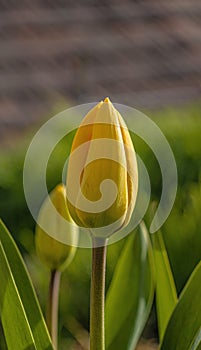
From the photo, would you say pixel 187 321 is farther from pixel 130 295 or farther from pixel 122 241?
pixel 122 241

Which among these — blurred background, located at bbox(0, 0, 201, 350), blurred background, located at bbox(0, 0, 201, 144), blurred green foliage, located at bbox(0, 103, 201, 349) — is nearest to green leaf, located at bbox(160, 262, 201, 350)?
blurred green foliage, located at bbox(0, 103, 201, 349)

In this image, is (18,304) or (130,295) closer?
(18,304)

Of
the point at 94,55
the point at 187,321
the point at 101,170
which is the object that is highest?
the point at 94,55

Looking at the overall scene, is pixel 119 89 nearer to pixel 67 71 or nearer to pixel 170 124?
pixel 67 71

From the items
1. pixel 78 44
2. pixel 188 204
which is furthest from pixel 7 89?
pixel 188 204

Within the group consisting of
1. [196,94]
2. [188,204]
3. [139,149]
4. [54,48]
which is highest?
[54,48]

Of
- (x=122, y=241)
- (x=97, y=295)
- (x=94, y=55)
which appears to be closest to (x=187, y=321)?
(x=97, y=295)
